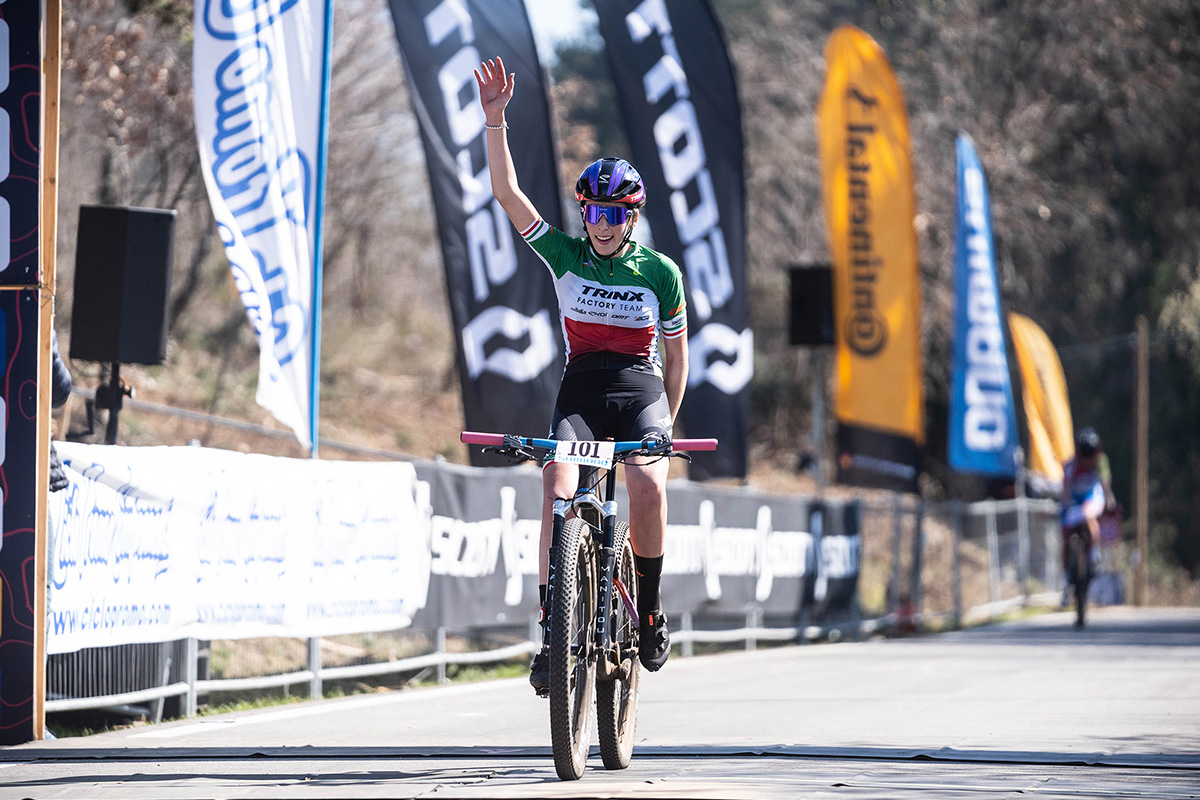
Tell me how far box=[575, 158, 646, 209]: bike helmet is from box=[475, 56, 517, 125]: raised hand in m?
0.45

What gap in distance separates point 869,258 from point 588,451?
44.8 ft

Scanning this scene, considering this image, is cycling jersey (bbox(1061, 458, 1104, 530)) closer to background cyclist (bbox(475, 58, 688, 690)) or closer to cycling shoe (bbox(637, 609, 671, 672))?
cycling shoe (bbox(637, 609, 671, 672))

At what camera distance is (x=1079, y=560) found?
18.3 meters

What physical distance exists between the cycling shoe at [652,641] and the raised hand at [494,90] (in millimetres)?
2067

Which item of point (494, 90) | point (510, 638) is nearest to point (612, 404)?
point (494, 90)

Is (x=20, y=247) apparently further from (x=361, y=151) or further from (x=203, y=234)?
(x=361, y=151)

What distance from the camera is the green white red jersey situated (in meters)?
6.26

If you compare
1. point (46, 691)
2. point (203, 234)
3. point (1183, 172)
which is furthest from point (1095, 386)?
point (46, 691)

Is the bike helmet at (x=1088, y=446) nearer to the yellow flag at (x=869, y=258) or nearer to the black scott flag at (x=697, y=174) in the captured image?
the yellow flag at (x=869, y=258)

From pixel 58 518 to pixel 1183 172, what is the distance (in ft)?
117

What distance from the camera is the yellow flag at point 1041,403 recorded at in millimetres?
27781

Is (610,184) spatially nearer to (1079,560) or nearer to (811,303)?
(811,303)

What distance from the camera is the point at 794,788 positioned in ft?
18.6

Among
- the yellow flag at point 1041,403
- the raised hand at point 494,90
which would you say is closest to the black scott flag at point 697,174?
the raised hand at point 494,90
